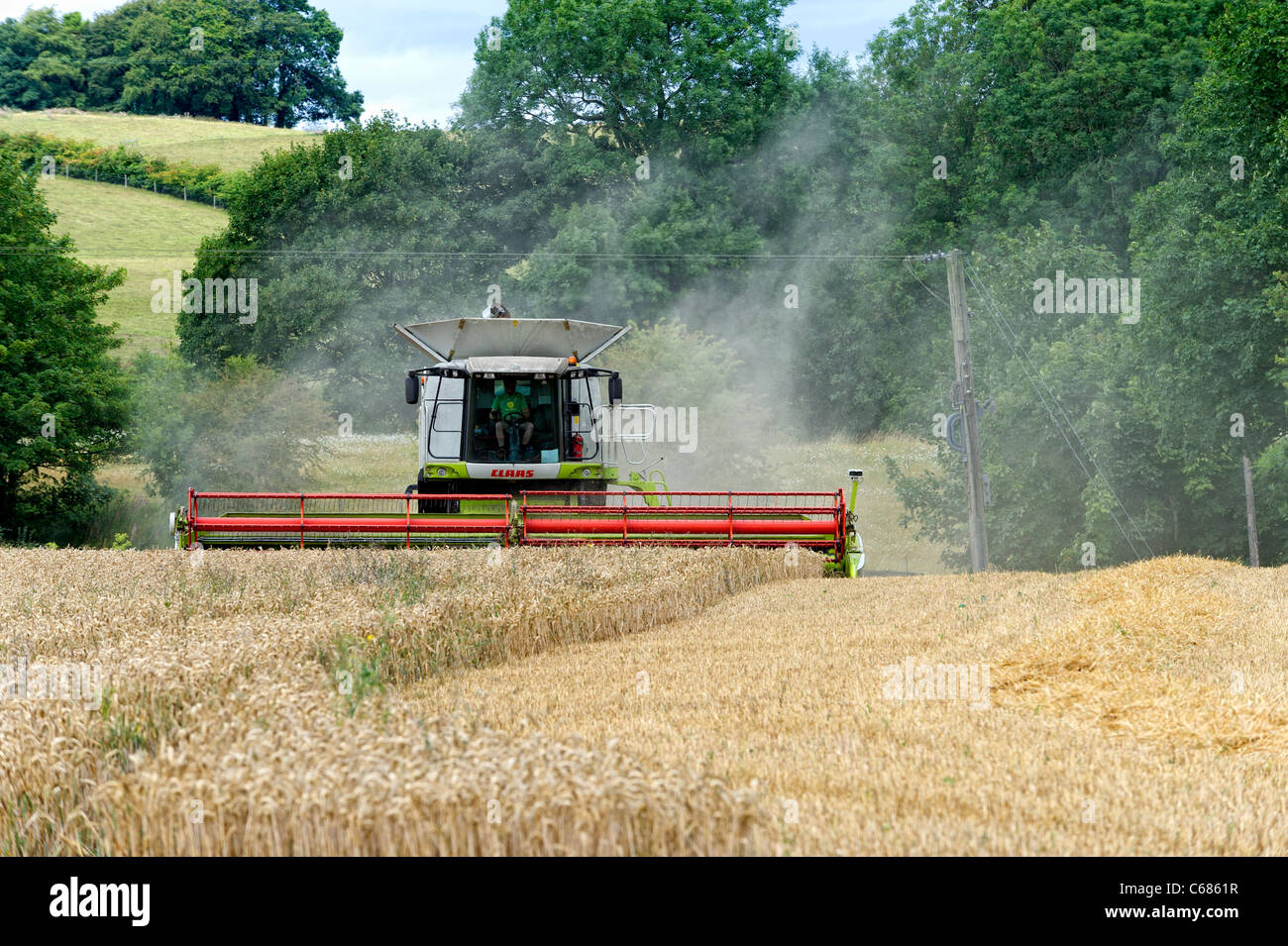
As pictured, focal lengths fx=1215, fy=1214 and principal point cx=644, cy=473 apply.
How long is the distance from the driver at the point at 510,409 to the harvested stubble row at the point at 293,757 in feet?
18.7

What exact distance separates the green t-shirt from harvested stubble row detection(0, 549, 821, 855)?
19.1 feet

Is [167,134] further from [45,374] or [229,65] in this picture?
[45,374]

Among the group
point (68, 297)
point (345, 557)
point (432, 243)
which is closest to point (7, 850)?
point (345, 557)

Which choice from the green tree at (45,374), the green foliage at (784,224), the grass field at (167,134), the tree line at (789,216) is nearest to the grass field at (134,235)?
the grass field at (167,134)

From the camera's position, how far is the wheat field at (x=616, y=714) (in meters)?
4.03

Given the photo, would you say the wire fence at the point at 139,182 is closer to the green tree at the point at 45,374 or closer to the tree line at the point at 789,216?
the tree line at the point at 789,216

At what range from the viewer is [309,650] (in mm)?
7445

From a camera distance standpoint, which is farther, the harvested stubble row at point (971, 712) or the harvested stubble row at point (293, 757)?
the harvested stubble row at point (971, 712)

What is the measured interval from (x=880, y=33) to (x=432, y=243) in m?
18.8

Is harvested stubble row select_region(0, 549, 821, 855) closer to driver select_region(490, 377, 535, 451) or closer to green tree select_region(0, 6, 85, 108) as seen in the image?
driver select_region(490, 377, 535, 451)

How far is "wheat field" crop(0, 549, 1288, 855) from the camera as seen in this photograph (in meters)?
4.03

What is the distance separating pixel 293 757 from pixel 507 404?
10.9 m

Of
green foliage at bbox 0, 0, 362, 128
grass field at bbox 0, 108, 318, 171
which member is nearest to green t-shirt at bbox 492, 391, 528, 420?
grass field at bbox 0, 108, 318, 171
